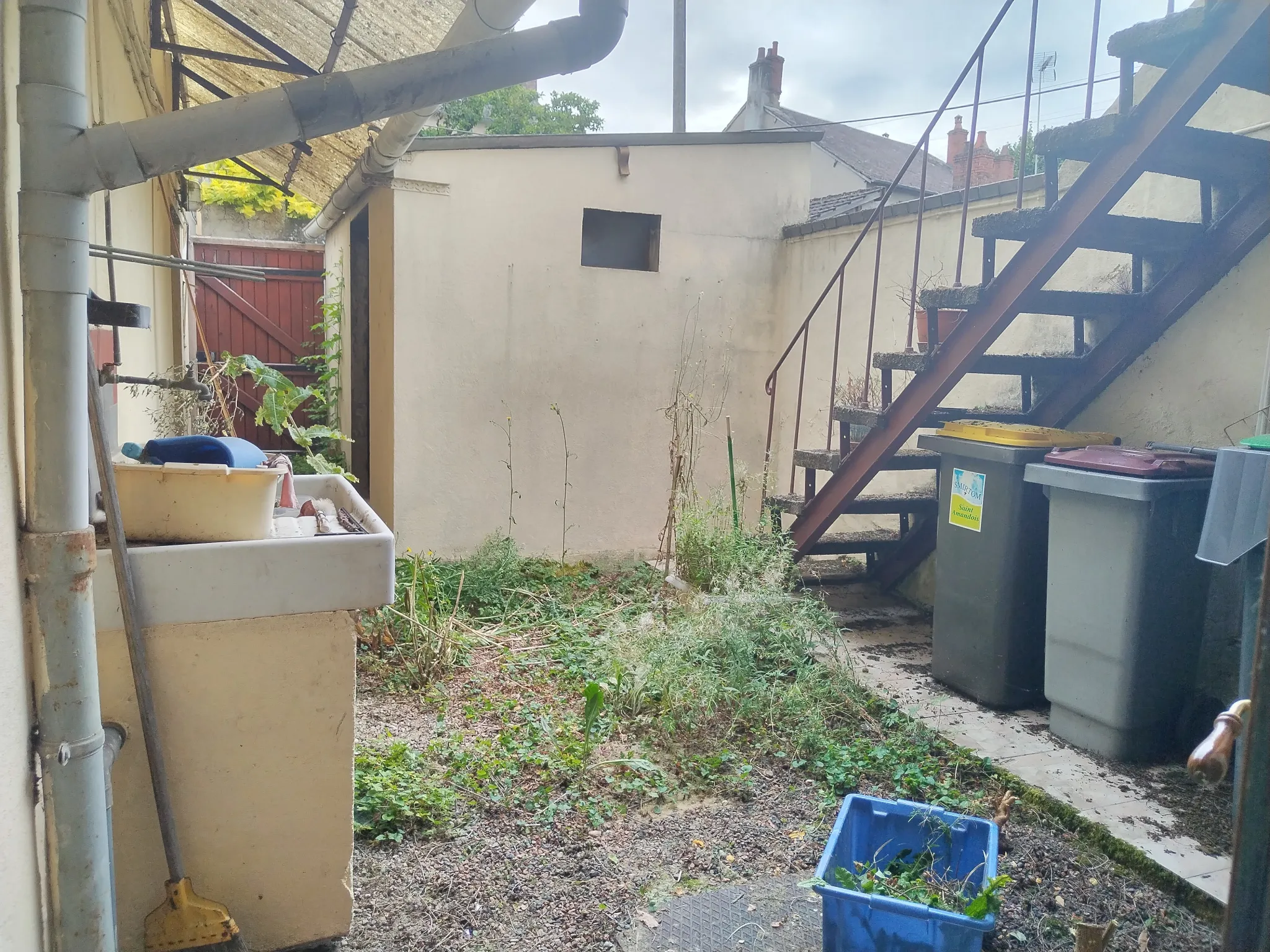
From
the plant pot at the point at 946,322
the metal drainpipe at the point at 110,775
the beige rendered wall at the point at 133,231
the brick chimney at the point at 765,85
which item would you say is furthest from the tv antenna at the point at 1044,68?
the brick chimney at the point at 765,85

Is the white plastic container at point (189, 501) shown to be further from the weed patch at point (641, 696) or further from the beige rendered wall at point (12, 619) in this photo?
the weed patch at point (641, 696)

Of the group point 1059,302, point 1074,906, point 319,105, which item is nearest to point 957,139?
point 1059,302

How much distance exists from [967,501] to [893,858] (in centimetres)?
181

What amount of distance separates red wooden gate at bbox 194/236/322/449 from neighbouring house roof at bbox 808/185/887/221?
5.84m

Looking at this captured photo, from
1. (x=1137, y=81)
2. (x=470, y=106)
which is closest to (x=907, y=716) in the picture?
(x=1137, y=81)

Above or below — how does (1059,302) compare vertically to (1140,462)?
above

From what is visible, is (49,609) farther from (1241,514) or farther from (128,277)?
(1241,514)

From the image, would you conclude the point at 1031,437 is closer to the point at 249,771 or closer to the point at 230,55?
the point at 249,771

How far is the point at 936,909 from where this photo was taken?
6.16ft

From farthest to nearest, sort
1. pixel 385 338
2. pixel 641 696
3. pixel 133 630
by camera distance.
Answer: pixel 385 338 → pixel 641 696 → pixel 133 630

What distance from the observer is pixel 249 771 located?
1927 mm

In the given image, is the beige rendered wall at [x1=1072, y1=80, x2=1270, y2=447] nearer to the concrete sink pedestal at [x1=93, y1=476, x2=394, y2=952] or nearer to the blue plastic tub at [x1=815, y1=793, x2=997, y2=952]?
the blue plastic tub at [x1=815, y1=793, x2=997, y2=952]

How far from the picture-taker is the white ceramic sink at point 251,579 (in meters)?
1.75

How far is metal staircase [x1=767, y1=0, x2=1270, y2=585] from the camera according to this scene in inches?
116
